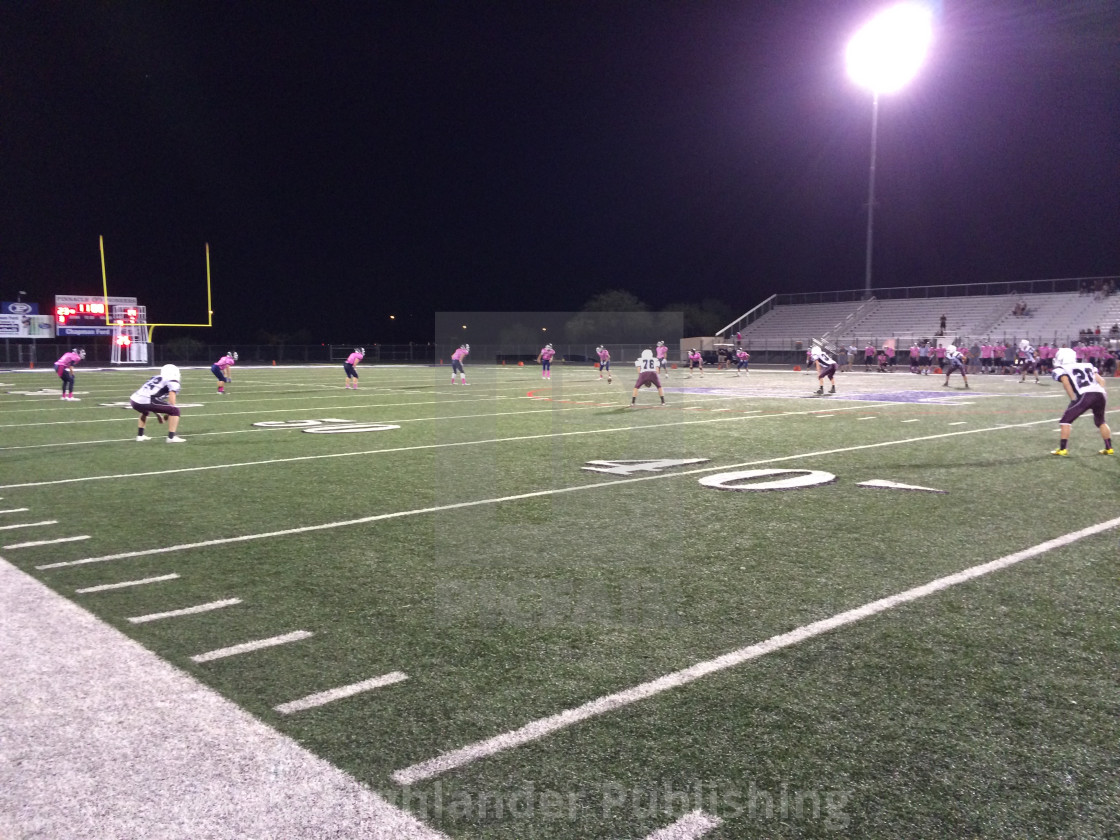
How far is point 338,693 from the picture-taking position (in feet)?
9.70

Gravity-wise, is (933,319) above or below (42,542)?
above

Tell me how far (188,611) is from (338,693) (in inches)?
54.9

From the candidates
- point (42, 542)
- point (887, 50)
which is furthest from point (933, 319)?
point (42, 542)

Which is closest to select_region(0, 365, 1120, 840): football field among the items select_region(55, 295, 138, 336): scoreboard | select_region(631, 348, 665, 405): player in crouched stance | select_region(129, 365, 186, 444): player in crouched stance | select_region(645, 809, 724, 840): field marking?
select_region(645, 809, 724, 840): field marking

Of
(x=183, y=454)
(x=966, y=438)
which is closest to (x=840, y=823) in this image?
(x=183, y=454)

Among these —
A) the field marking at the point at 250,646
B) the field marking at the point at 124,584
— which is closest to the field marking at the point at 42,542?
the field marking at the point at 124,584

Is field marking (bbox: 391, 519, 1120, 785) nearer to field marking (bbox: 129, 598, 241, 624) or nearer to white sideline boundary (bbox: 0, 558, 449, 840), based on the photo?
white sideline boundary (bbox: 0, 558, 449, 840)

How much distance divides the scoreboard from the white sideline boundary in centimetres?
4841

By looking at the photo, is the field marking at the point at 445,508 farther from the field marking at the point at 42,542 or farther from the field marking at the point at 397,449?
the field marking at the point at 397,449

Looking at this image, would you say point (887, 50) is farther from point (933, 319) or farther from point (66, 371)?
point (66, 371)

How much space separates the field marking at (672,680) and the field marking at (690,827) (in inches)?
24.0

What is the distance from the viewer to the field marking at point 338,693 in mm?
2842

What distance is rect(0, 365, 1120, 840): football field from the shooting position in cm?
234

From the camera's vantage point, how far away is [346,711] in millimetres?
2809
